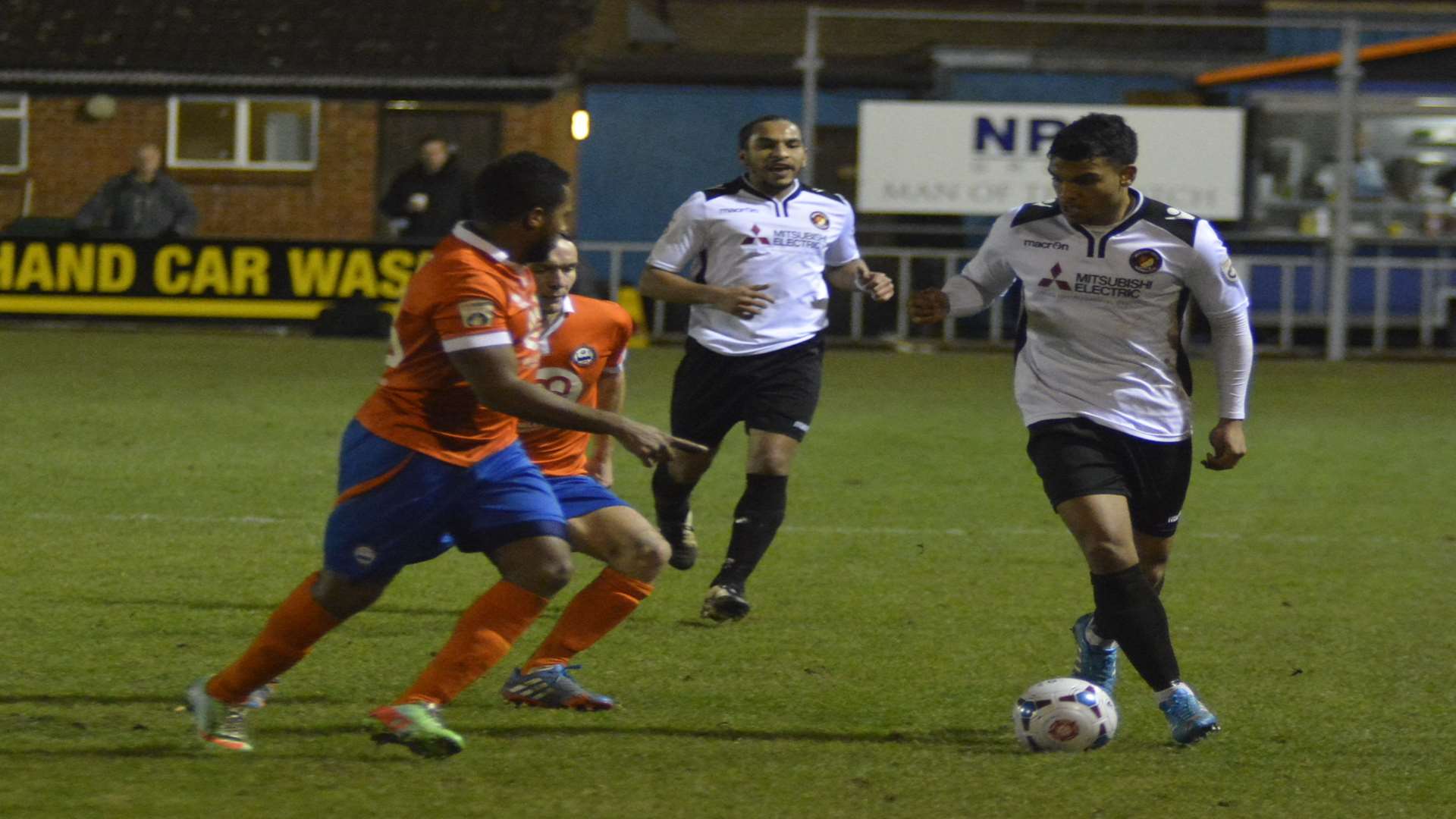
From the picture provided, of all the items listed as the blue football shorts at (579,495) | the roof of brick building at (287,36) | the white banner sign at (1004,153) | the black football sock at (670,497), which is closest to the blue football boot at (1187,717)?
the blue football shorts at (579,495)

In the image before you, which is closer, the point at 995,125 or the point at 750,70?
the point at 995,125

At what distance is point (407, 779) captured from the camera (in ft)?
16.6

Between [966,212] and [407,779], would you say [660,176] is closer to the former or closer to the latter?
[966,212]

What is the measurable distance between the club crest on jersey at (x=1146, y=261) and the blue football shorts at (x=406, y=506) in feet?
5.81

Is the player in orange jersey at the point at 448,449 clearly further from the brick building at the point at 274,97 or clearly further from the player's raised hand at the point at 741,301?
the brick building at the point at 274,97

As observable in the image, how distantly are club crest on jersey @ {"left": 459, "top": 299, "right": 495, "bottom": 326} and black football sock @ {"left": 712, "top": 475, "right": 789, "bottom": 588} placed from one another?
2.69 meters

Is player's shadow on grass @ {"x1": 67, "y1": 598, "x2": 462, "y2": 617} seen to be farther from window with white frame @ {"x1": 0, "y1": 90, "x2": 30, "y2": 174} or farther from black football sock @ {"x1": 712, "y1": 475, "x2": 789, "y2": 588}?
window with white frame @ {"x1": 0, "y1": 90, "x2": 30, "y2": 174}

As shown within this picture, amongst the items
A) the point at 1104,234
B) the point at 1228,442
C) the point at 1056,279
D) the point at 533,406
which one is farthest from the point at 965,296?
the point at 533,406

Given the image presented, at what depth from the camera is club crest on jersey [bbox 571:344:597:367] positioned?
655 cm

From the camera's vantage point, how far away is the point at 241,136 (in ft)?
87.4

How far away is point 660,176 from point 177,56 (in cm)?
598

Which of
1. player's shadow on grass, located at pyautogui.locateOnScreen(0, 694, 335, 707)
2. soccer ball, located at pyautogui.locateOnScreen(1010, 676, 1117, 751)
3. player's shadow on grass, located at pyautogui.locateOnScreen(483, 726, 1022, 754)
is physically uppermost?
soccer ball, located at pyautogui.locateOnScreen(1010, 676, 1117, 751)

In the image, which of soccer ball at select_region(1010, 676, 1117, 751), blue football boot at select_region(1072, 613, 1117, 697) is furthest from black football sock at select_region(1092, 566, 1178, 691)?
blue football boot at select_region(1072, 613, 1117, 697)

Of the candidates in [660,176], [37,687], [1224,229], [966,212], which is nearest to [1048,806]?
[37,687]
